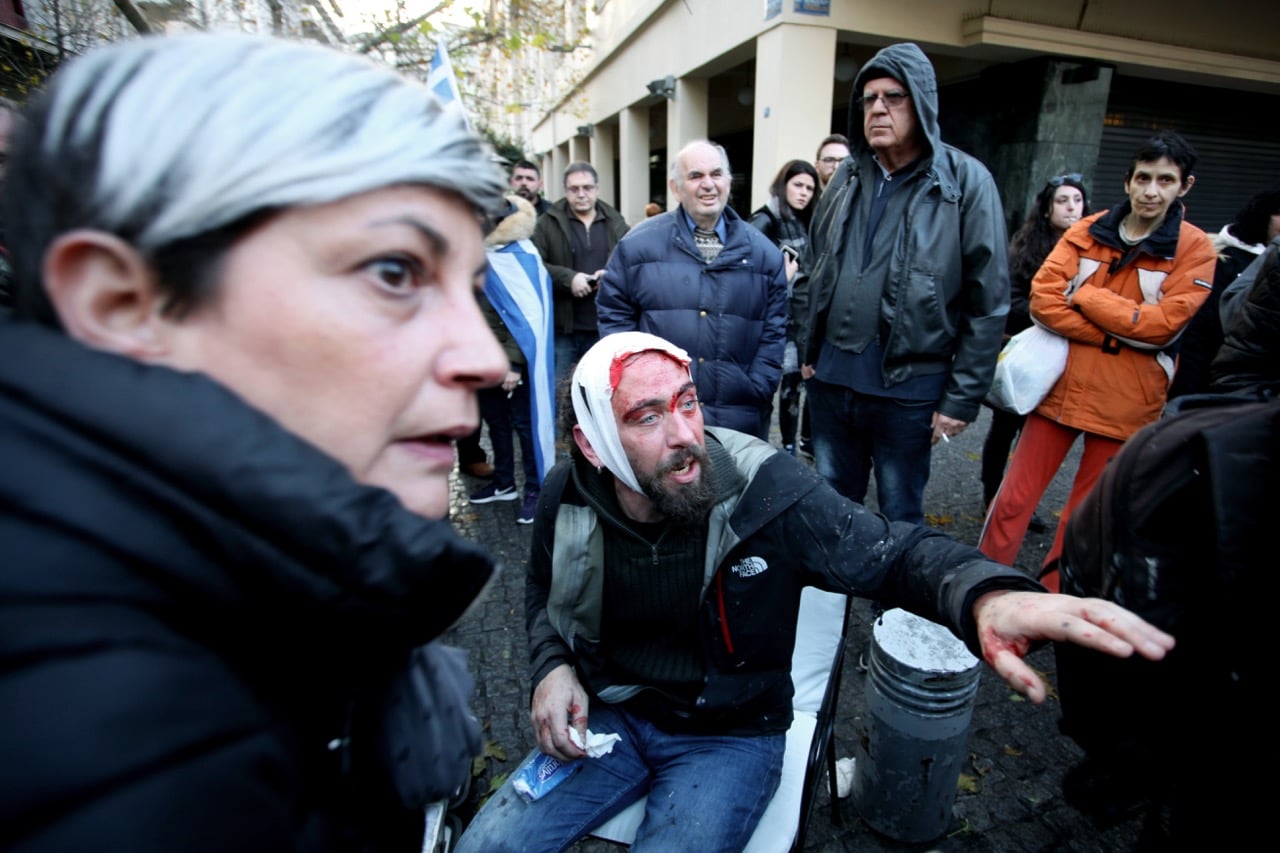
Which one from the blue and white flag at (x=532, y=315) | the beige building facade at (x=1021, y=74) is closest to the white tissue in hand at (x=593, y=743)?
the blue and white flag at (x=532, y=315)

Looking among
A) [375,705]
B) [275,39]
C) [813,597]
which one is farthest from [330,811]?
[813,597]

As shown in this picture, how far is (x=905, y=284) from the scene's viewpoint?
9.29 ft

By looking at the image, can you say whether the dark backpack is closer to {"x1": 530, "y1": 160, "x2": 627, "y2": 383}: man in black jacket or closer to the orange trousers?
the orange trousers

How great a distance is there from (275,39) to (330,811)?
78 centimetres

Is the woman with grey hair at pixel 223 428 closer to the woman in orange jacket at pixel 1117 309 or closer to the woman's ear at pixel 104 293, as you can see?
the woman's ear at pixel 104 293

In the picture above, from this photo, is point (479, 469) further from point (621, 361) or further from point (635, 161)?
point (635, 161)

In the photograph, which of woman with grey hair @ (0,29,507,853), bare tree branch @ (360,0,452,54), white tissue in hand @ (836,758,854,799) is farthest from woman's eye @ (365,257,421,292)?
bare tree branch @ (360,0,452,54)

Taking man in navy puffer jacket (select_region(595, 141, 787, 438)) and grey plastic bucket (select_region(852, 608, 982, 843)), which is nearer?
grey plastic bucket (select_region(852, 608, 982, 843))

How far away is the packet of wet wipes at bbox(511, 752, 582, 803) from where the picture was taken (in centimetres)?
177

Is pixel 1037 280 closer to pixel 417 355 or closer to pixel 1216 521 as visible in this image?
pixel 1216 521

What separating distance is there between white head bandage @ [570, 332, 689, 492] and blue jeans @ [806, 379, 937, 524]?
139cm

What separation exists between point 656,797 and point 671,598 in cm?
50

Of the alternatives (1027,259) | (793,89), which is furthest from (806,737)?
(793,89)

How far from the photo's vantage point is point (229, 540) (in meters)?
0.55
